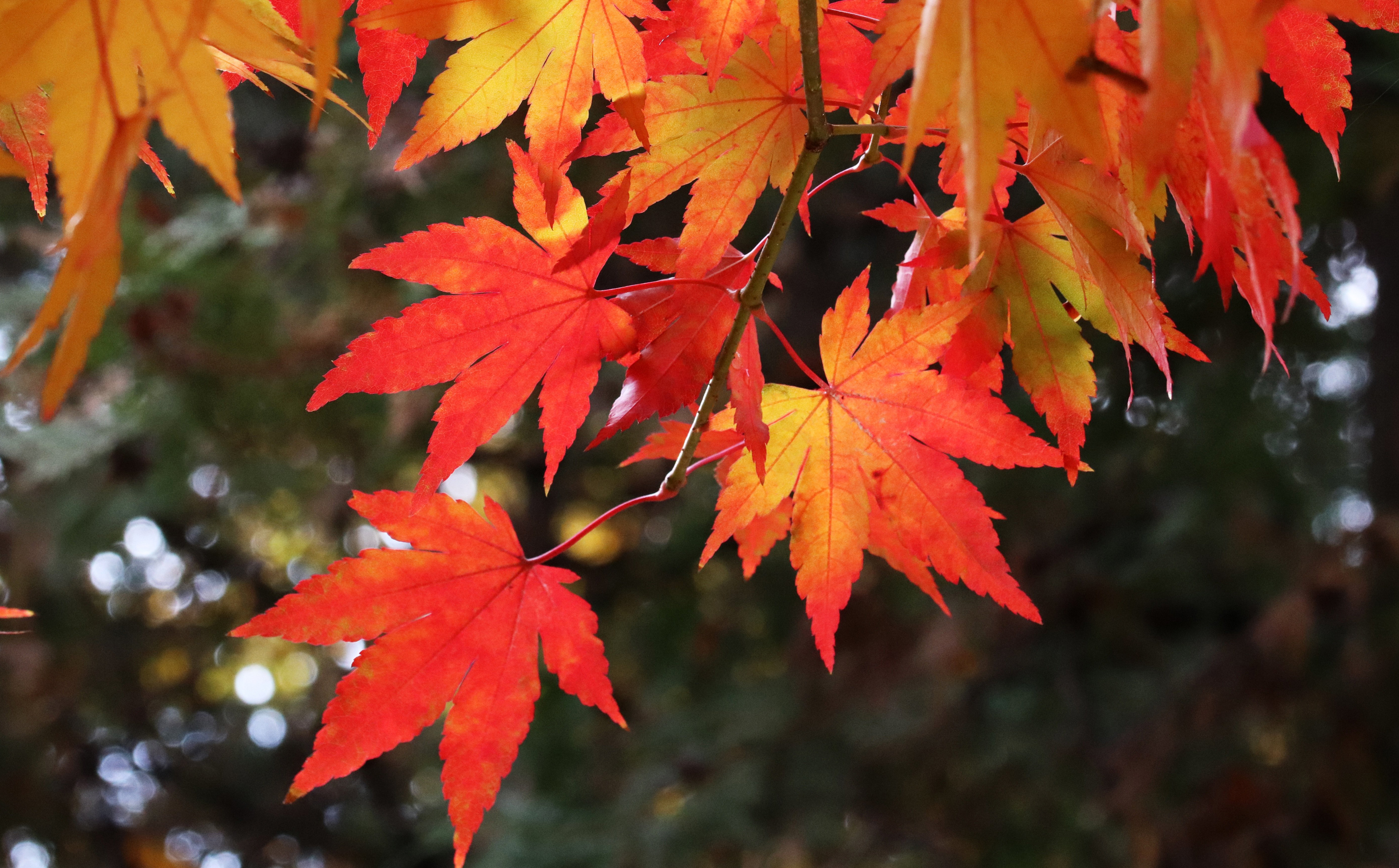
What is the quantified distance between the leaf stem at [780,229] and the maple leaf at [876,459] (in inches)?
1.7

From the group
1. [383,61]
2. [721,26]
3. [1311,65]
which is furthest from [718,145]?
[1311,65]

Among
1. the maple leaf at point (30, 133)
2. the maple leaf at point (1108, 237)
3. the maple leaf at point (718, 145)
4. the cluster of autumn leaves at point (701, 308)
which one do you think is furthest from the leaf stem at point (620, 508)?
the maple leaf at point (30, 133)

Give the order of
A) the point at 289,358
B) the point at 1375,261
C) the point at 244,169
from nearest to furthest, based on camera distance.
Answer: the point at 289,358 < the point at 1375,261 < the point at 244,169

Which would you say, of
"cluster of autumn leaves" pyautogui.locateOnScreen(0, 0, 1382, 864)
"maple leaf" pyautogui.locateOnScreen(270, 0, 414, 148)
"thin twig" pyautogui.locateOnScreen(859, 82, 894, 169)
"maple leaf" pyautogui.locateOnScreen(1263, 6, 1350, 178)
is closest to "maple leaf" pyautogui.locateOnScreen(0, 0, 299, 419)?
"cluster of autumn leaves" pyautogui.locateOnScreen(0, 0, 1382, 864)

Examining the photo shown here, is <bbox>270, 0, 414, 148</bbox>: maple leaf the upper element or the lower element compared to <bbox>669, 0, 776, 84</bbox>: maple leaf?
lower

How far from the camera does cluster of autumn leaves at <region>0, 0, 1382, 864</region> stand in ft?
1.62

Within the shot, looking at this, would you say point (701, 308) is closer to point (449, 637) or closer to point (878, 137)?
point (878, 137)

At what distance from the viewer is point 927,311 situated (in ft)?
1.80

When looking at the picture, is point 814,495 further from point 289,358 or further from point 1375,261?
point 1375,261

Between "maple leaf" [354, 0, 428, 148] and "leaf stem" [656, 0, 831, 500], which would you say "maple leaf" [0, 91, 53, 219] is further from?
"leaf stem" [656, 0, 831, 500]

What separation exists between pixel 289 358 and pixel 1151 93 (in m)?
2.36

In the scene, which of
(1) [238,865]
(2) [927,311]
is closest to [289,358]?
(2) [927,311]

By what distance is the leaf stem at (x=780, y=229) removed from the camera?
0.47 m

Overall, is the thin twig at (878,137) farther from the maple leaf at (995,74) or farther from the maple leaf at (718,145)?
the maple leaf at (995,74)
